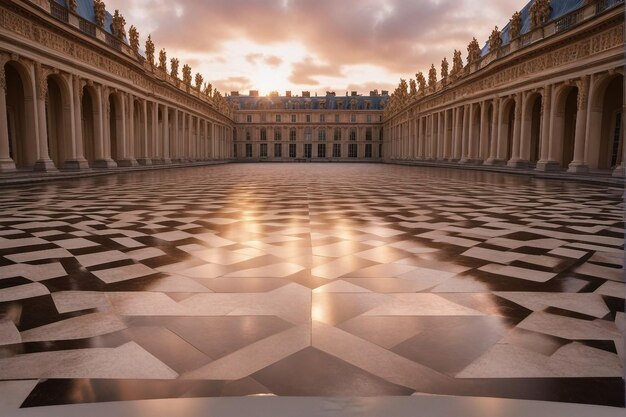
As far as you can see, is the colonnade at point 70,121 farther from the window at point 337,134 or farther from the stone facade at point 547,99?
the window at point 337,134

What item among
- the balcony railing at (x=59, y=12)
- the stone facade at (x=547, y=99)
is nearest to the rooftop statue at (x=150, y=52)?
the balcony railing at (x=59, y=12)

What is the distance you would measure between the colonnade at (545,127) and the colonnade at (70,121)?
24.6 metres

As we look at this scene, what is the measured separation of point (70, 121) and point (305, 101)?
→ 75.6 meters

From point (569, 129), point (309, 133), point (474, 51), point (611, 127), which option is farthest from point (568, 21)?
point (309, 133)

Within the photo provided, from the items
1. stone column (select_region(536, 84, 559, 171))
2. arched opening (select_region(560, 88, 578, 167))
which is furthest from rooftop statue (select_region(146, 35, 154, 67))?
arched opening (select_region(560, 88, 578, 167))

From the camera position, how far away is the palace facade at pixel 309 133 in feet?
299

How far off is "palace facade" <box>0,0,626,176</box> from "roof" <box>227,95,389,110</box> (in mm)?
42317

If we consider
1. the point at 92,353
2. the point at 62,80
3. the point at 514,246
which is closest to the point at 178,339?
the point at 92,353

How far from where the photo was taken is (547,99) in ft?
85.6

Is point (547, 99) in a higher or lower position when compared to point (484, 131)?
higher

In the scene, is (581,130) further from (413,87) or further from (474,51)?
(413,87)

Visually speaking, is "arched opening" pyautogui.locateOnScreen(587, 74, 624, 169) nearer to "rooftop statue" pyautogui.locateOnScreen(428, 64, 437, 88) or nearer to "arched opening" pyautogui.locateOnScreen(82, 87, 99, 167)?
"rooftop statue" pyautogui.locateOnScreen(428, 64, 437, 88)

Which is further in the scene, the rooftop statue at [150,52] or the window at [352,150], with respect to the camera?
the window at [352,150]

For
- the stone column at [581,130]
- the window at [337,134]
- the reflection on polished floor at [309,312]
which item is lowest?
the reflection on polished floor at [309,312]
